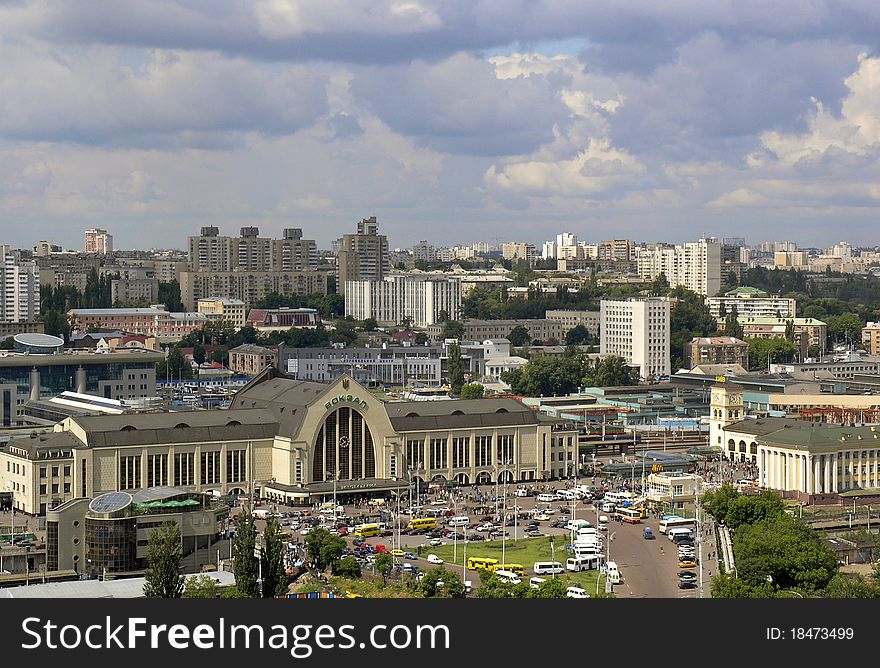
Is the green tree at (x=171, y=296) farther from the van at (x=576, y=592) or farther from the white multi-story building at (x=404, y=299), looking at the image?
the van at (x=576, y=592)

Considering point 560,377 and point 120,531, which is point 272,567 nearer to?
point 120,531

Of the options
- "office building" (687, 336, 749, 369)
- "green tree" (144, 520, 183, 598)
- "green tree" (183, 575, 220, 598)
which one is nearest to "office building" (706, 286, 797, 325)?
"office building" (687, 336, 749, 369)

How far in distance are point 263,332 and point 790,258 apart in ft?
319

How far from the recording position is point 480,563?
29.9 metres

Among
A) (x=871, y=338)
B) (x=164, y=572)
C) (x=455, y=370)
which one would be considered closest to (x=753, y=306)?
(x=871, y=338)

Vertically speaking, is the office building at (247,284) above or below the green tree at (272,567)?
above

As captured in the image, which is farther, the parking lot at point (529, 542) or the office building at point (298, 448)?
the office building at point (298, 448)

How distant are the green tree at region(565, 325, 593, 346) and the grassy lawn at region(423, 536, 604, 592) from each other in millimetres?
52253

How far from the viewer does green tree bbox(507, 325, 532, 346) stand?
86062mm

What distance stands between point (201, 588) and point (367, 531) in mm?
8659

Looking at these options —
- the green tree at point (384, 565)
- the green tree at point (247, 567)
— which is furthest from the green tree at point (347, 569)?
the green tree at point (247, 567)

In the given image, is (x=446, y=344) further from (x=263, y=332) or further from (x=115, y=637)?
(x=115, y=637)

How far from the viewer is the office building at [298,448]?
3662 cm

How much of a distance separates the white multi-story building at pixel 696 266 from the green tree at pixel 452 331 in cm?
2660
